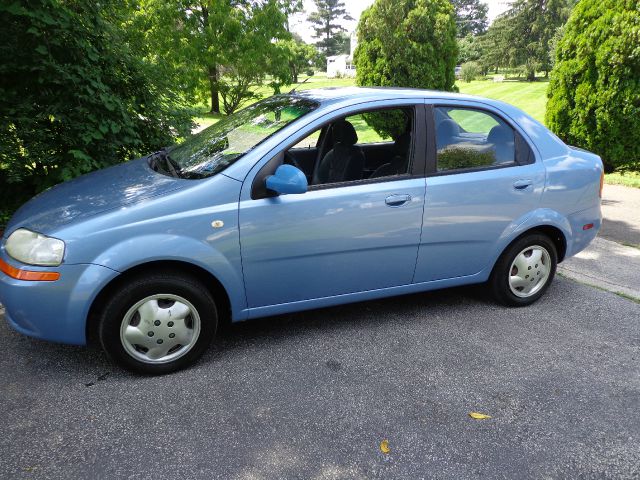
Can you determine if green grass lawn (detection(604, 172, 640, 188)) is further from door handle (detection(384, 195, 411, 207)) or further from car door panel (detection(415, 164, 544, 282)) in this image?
door handle (detection(384, 195, 411, 207))

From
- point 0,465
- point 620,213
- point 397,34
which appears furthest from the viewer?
point 397,34

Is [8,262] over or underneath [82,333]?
over

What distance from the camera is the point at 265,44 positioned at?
11.5 metres

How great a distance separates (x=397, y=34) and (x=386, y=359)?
950 cm

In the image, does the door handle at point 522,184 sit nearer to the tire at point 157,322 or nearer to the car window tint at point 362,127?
the car window tint at point 362,127

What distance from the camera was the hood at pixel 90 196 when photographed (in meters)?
2.80

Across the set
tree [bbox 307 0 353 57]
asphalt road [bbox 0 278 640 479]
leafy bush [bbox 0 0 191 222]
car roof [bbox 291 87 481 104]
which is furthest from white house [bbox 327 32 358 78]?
asphalt road [bbox 0 278 640 479]

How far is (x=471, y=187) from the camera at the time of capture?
3.47 m

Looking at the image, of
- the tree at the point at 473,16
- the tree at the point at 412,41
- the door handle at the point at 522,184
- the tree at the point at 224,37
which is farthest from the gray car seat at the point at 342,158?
the tree at the point at 473,16

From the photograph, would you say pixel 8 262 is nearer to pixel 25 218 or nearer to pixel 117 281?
pixel 25 218

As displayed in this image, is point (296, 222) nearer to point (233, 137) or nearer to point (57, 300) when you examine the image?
point (233, 137)

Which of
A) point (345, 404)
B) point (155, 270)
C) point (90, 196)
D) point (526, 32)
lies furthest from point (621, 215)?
point (526, 32)

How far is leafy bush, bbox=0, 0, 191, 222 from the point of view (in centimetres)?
459

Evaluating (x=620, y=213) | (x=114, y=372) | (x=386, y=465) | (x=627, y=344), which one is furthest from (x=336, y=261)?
(x=620, y=213)
